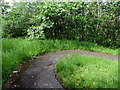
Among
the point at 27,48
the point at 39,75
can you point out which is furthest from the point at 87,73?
the point at 27,48

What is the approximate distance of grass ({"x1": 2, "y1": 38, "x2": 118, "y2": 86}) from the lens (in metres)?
3.94

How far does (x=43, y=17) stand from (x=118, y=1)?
2620 mm

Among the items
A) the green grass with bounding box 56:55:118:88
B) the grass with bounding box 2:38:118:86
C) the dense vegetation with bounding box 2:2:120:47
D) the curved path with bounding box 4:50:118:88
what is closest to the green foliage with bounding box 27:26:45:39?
the dense vegetation with bounding box 2:2:120:47

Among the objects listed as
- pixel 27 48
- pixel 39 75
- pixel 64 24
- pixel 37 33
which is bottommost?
pixel 39 75

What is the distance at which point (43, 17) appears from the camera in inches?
227

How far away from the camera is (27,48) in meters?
5.00

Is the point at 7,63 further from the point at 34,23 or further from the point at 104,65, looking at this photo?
the point at 34,23

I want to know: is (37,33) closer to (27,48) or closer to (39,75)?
(27,48)

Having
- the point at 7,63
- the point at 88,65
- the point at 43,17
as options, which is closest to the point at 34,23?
the point at 43,17

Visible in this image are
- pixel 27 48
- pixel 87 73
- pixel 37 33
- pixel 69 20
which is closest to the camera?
pixel 87 73

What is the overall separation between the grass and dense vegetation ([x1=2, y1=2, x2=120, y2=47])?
1.41ft

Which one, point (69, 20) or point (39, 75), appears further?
point (69, 20)

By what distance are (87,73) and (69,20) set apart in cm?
293

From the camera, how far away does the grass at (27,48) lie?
12.9ft
